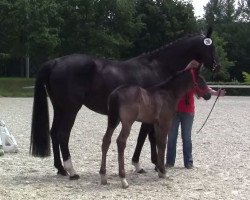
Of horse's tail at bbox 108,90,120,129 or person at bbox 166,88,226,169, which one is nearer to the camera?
horse's tail at bbox 108,90,120,129

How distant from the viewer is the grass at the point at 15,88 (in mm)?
32062

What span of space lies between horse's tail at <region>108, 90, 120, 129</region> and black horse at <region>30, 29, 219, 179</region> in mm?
504

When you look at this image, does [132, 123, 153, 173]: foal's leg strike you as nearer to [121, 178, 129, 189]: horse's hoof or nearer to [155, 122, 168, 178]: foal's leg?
[155, 122, 168, 178]: foal's leg

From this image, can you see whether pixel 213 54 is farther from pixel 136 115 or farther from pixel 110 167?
pixel 110 167

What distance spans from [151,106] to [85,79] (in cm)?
109

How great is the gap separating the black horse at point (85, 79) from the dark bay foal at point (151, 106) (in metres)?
0.37

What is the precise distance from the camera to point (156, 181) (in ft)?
23.7

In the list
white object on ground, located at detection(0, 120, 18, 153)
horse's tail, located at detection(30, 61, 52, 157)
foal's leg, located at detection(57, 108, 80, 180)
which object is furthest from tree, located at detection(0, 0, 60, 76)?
foal's leg, located at detection(57, 108, 80, 180)

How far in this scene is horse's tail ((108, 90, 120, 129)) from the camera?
680 centimetres

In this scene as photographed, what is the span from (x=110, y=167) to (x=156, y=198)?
2.30 meters

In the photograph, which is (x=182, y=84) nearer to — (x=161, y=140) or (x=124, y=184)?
(x=161, y=140)

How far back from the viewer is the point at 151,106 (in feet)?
23.2

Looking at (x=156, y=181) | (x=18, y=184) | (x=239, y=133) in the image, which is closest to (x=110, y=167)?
(x=156, y=181)

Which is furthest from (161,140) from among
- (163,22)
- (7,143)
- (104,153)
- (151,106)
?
(163,22)
